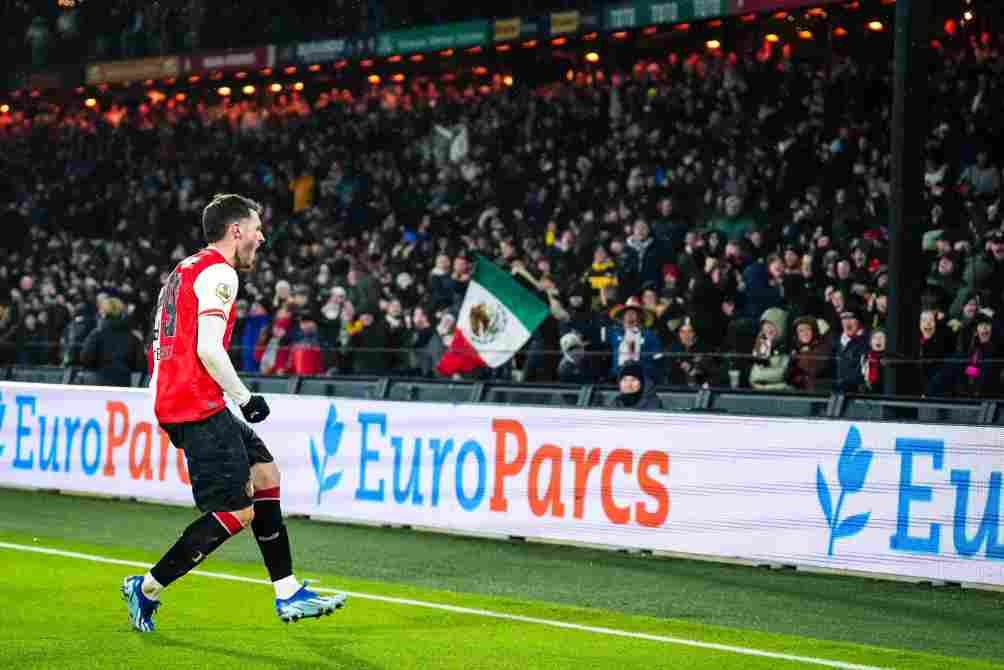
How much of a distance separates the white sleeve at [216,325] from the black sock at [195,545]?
0.60m

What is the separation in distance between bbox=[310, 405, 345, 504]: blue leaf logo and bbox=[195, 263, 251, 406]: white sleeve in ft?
20.0

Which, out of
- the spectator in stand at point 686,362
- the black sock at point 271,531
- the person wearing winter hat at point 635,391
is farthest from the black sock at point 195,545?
the spectator in stand at point 686,362

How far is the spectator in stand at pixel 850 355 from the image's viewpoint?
13406mm

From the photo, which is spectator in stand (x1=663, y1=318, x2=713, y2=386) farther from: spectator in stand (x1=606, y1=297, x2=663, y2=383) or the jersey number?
the jersey number

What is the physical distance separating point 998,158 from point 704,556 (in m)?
8.66

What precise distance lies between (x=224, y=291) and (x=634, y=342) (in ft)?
26.3

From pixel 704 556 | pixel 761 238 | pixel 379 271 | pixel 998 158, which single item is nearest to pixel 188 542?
pixel 704 556

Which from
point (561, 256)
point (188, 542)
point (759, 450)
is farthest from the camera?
point (561, 256)

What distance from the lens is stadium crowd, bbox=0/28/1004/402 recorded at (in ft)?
49.5

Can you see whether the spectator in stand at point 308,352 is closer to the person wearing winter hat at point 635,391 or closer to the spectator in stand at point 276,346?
the spectator in stand at point 276,346

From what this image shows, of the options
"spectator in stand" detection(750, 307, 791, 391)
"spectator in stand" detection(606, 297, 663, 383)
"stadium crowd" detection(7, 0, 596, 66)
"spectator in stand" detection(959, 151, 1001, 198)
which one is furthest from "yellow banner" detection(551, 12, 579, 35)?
"spectator in stand" detection(750, 307, 791, 391)

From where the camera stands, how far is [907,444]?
10102mm

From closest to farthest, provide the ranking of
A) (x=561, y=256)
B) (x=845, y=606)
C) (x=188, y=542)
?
(x=188, y=542), (x=845, y=606), (x=561, y=256)

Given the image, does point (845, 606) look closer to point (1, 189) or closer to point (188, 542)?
point (188, 542)
